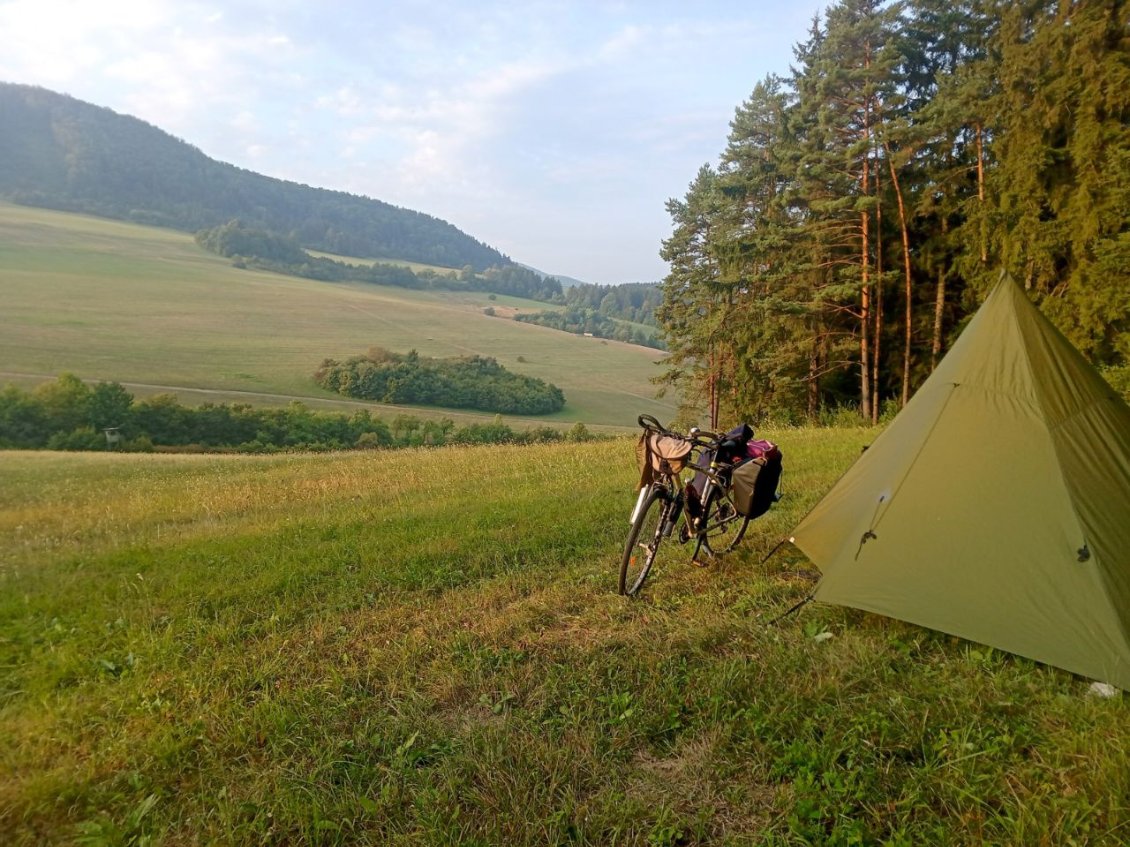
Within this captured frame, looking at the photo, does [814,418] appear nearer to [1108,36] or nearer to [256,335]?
[1108,36]

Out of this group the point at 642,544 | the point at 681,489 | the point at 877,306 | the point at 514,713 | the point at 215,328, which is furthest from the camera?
the point at 215,328

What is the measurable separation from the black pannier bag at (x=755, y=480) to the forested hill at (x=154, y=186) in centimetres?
13546

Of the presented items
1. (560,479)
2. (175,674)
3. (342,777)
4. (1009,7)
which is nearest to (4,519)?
(175,674)

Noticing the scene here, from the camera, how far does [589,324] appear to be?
A: 9300 centimetres

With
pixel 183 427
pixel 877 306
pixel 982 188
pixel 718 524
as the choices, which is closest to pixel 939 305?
pixel 877 306

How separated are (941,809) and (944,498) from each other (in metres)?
1.94

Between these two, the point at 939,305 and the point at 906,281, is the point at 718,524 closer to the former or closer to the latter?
the point at 939,305

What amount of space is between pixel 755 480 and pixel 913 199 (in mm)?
17181

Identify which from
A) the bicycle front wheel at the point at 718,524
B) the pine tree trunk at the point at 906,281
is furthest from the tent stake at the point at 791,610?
the pine tree trunk at the point at 906,281

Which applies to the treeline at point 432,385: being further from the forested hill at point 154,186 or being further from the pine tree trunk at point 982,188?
the forested hill at point 154,186

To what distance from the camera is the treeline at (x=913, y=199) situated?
43.2ft

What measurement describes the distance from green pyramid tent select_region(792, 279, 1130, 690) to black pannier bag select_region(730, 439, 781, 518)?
61 cm

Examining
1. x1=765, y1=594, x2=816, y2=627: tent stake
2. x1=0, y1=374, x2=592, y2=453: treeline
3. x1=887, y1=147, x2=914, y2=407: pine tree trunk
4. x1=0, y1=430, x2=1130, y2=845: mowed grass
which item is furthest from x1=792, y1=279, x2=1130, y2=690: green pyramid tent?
x1=0, y1=374, x2=592, y2=453: treeline

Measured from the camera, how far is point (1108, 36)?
12.8 meters
